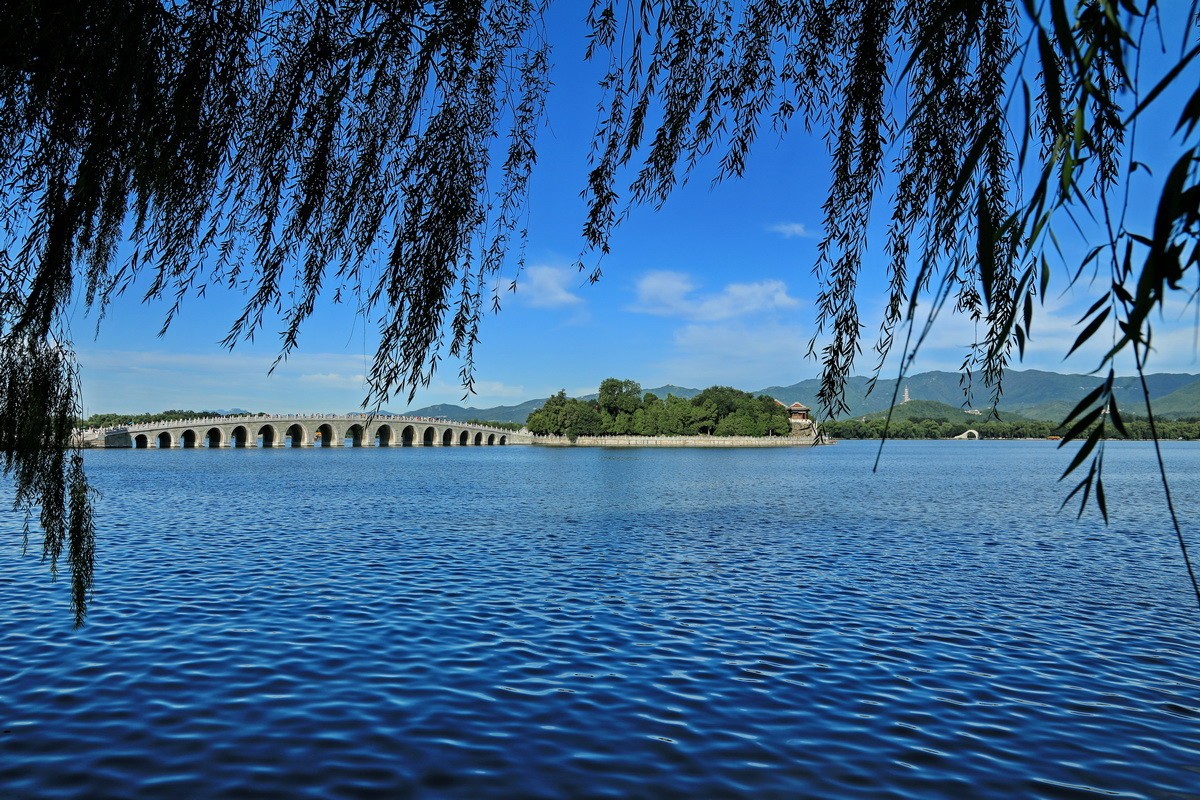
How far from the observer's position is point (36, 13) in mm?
3477

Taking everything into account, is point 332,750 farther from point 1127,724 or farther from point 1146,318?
point 1127,724

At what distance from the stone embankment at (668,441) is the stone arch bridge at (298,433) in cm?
1124

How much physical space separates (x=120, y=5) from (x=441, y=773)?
22.5ft

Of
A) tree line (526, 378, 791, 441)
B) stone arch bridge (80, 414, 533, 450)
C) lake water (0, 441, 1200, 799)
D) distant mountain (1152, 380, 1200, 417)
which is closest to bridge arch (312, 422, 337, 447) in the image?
stone arch bridge (80, 414, 533, 450)

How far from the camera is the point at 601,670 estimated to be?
10.9 meters

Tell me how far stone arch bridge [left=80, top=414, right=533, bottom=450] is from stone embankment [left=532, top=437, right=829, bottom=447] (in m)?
11.2

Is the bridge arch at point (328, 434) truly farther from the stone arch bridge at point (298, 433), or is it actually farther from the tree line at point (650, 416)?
the tree line at point (650, 416)

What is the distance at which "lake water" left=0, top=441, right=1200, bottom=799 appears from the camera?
768 centimetres

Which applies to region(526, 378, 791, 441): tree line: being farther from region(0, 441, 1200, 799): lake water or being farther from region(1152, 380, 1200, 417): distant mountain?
region(0, 441, 1200, 799): lake water

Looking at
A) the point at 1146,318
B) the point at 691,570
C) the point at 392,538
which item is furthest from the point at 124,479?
the point at 1146,318

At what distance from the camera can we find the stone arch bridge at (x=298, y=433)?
11919 cm

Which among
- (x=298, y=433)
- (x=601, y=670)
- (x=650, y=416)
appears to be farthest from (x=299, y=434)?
(x=601, y=670)

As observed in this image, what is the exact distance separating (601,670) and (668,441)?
160 m

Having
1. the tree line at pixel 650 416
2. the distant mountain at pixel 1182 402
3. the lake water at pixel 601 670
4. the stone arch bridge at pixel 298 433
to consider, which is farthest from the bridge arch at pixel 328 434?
the distant mountain at pixel 1182 402
